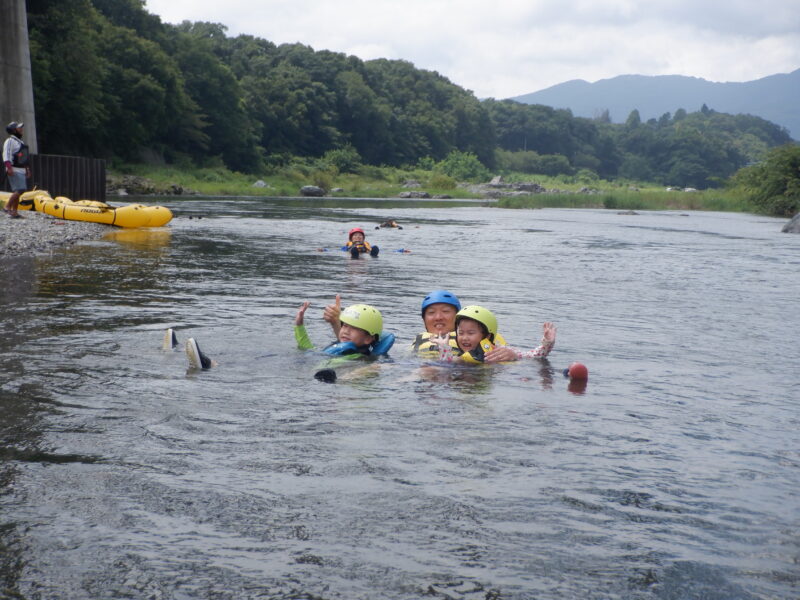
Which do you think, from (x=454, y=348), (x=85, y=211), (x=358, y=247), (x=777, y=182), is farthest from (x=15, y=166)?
(x=777, y=182)

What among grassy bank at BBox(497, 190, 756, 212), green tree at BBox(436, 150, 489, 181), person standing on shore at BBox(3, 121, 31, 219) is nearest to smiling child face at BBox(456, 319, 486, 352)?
person standing on shore at BBox(3, 121, 31, 219)

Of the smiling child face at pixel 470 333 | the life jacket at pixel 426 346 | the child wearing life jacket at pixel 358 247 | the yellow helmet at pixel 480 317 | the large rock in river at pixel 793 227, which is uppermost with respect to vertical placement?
the yellow helmet at pixel 480 317

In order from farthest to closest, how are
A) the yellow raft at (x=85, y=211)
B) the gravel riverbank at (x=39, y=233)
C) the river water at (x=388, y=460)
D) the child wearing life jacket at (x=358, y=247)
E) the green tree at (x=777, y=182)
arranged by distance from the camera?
the green tree at (x=777, y=182)
the yellow raft at (x=85, y=211)
the child wearing life jacket at (x=358, y=247)
the gravel riverbank at (x=39, y=233)
the river water at (x=388, y=460)

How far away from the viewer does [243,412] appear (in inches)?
262

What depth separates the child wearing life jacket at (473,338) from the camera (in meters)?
8.84

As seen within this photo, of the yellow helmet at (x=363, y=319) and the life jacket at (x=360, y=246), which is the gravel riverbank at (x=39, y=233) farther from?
the yellow helmet at (x=363, y=319)

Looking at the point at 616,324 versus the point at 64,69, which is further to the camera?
the point at 64,69

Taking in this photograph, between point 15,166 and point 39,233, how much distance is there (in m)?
3.68

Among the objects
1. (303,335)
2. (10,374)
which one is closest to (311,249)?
(303,335)

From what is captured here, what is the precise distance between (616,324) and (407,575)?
28.5 feet

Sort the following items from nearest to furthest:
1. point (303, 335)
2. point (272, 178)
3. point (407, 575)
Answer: point (407, 575) → point (303, 335) → point (272, 178)

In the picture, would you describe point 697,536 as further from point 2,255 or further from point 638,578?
point 2,255

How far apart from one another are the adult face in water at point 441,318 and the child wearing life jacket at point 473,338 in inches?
16.2

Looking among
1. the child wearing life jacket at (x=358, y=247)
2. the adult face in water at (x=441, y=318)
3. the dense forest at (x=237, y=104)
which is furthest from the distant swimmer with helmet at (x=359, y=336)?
the dense forest at (x=237, y=104)
